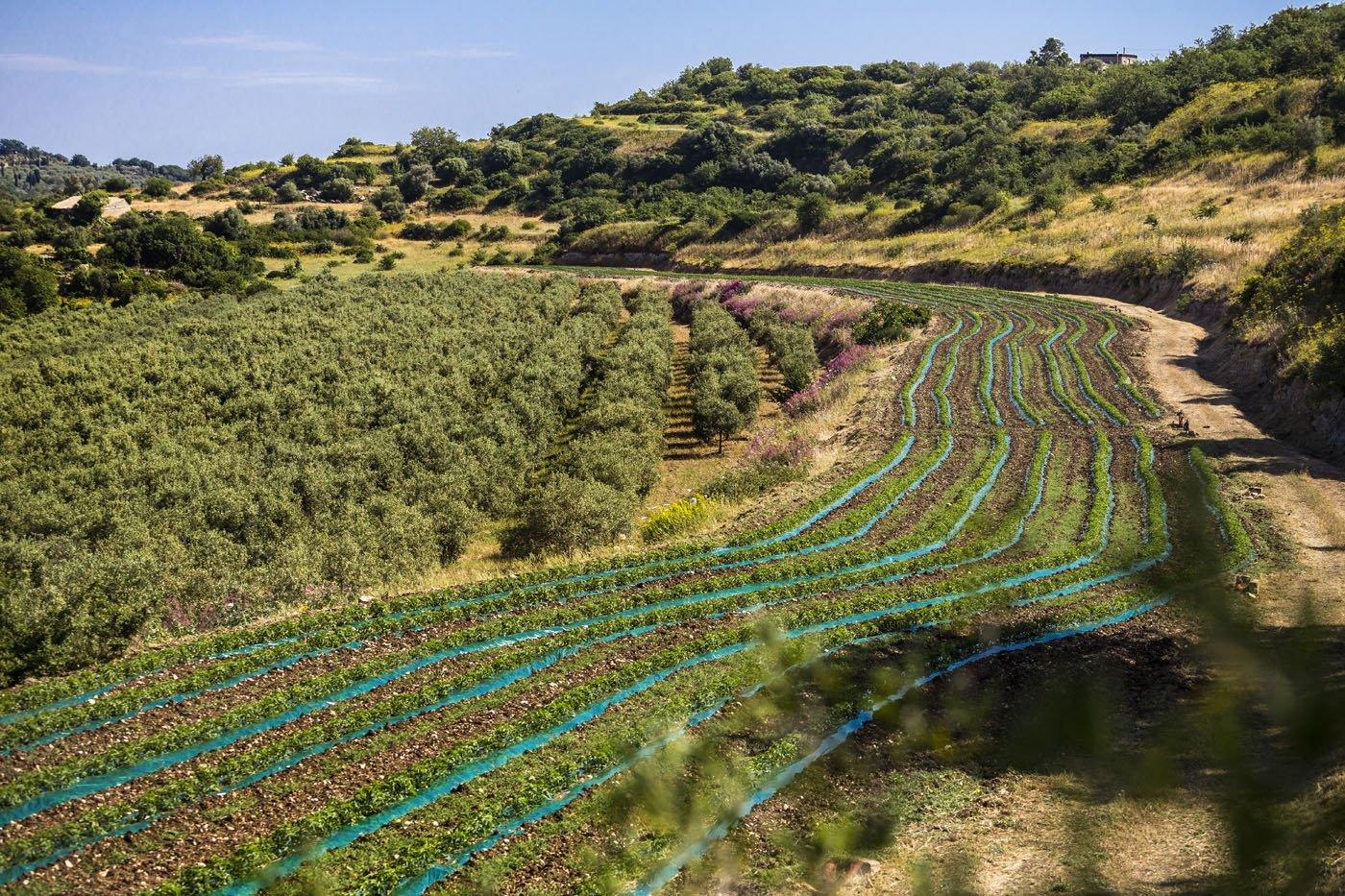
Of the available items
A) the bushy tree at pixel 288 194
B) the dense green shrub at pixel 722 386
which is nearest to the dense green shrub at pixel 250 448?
the dense green shrub at pixel 722 386

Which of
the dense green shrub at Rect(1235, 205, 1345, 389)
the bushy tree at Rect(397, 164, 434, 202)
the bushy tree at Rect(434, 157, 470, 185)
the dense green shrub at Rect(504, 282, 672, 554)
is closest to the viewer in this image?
the dense green shrub at Rect(504, 282, 672, 554)

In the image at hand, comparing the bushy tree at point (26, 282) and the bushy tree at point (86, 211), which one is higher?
the bushy tree at point (86, 211)

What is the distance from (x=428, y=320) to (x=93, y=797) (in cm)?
5496

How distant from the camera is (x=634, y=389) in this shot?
5031 centimetres

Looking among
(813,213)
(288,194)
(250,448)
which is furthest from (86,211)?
(813,213)

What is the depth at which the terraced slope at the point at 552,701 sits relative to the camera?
1352cm

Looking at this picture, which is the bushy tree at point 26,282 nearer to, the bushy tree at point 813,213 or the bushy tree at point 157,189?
the bushy tree at point 157,189

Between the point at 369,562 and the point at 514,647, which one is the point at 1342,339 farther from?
the point at 369,562

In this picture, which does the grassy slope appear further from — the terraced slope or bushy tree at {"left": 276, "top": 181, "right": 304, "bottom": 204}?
bushy tree at {"left": 276, "top": 181, "right": 304, "bottom": 204}

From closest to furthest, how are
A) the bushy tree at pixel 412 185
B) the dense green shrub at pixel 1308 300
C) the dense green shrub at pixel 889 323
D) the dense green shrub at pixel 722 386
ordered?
the dense green shrub at pixel 1308 300
the dense green shrub at pixel 722 386
the dense green shrub at pixel 889 323
the bushy tree at pixel 412 185

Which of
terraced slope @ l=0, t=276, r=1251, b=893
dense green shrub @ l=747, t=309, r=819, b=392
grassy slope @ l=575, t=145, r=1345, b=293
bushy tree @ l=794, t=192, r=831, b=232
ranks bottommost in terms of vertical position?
terraced slope @ l=0, t=276, r=1251, b=893

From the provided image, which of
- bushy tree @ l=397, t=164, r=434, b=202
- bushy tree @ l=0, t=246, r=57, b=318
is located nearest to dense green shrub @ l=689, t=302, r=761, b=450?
bushy tree @ l=0, t=246, r=57, b=318

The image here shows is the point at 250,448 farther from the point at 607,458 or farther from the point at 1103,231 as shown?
the point at 1103,231

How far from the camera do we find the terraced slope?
1352 cm
